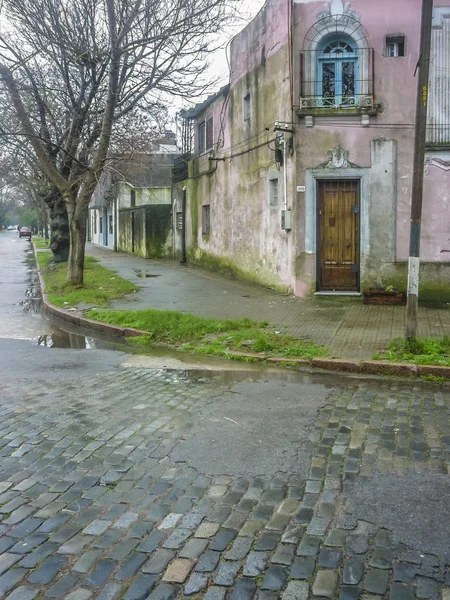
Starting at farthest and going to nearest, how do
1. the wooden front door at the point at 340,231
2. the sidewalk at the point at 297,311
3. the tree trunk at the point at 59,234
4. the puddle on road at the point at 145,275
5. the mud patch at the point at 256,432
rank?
the tree trunk at the point at 59,234 → the puddle on road at the point at 145,275 → the wooden front door at the point at 340,231 → the sidewalk at the point at 297,311 → the mud patch at the point at 256,432

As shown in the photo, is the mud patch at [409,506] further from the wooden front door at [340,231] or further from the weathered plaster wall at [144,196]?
the weathered plaster wall at [144,196]

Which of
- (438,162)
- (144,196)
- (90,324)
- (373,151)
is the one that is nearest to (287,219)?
(373,151)

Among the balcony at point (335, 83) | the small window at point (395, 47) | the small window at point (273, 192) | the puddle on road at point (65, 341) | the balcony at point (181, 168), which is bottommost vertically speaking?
the puddle on road at point (65, 341)

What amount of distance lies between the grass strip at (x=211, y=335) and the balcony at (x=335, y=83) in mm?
5591

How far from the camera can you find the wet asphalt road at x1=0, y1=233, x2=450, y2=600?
3074 millimetres

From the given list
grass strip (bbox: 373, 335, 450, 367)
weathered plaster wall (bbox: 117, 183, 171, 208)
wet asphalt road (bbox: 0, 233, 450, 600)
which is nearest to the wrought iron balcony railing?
grass strip (bbox: 373, 335, 450, 367)

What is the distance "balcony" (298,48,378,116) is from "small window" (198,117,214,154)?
7.48 meters

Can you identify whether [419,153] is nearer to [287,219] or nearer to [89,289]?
[287,219]

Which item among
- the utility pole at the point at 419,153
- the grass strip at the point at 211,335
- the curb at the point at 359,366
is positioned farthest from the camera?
the grass strip at the point at 211,335

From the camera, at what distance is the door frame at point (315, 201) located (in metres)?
13.4

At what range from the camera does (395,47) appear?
13.3 metres

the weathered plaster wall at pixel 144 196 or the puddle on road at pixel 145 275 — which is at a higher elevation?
the weathered plaster wall at pixel 144 196

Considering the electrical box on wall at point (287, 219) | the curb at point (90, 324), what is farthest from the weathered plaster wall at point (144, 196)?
the curb at point (90, 324)

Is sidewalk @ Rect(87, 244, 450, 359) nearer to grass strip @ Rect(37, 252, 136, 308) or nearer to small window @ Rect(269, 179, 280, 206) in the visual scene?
grass strip @ Rect(37, 252, 136, 308)
